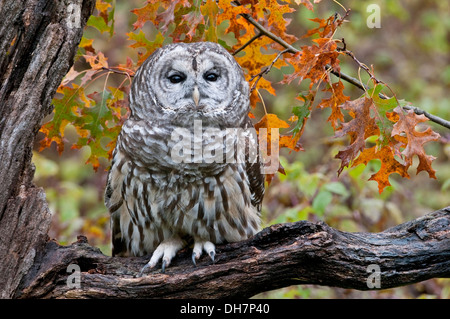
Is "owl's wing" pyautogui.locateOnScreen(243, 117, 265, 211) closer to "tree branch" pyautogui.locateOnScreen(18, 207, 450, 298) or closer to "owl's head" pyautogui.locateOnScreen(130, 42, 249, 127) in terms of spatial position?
"owl's head" pyautogui.locateOnScreen(130, 42, 249, 127)

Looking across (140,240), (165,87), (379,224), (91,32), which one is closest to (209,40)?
(165,87)

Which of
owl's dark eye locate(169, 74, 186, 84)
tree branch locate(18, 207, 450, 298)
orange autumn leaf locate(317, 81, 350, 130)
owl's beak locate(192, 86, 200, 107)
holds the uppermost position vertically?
owl's dark eye locate(169, 74, 186, 84)

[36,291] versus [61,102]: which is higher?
[61,102]

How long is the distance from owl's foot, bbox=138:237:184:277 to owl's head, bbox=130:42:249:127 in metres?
0.74

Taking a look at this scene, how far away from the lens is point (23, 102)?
3.12 metres

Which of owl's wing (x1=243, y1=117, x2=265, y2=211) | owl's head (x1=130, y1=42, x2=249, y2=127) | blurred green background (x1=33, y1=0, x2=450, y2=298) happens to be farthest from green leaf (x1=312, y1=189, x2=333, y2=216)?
owl's head (x1=130, y1=42, x2=249, y2=127)

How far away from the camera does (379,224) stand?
546 cm

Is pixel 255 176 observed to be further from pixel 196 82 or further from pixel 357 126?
pixel 357 126

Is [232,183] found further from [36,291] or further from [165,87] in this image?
[36,291]

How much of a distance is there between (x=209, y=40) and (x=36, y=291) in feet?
5.79

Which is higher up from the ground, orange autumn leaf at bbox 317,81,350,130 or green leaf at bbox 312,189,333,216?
orange autumn leaf at bbox 317,81,350,130

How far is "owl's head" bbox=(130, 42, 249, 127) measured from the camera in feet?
11.6

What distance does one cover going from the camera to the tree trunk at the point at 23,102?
309 cm
